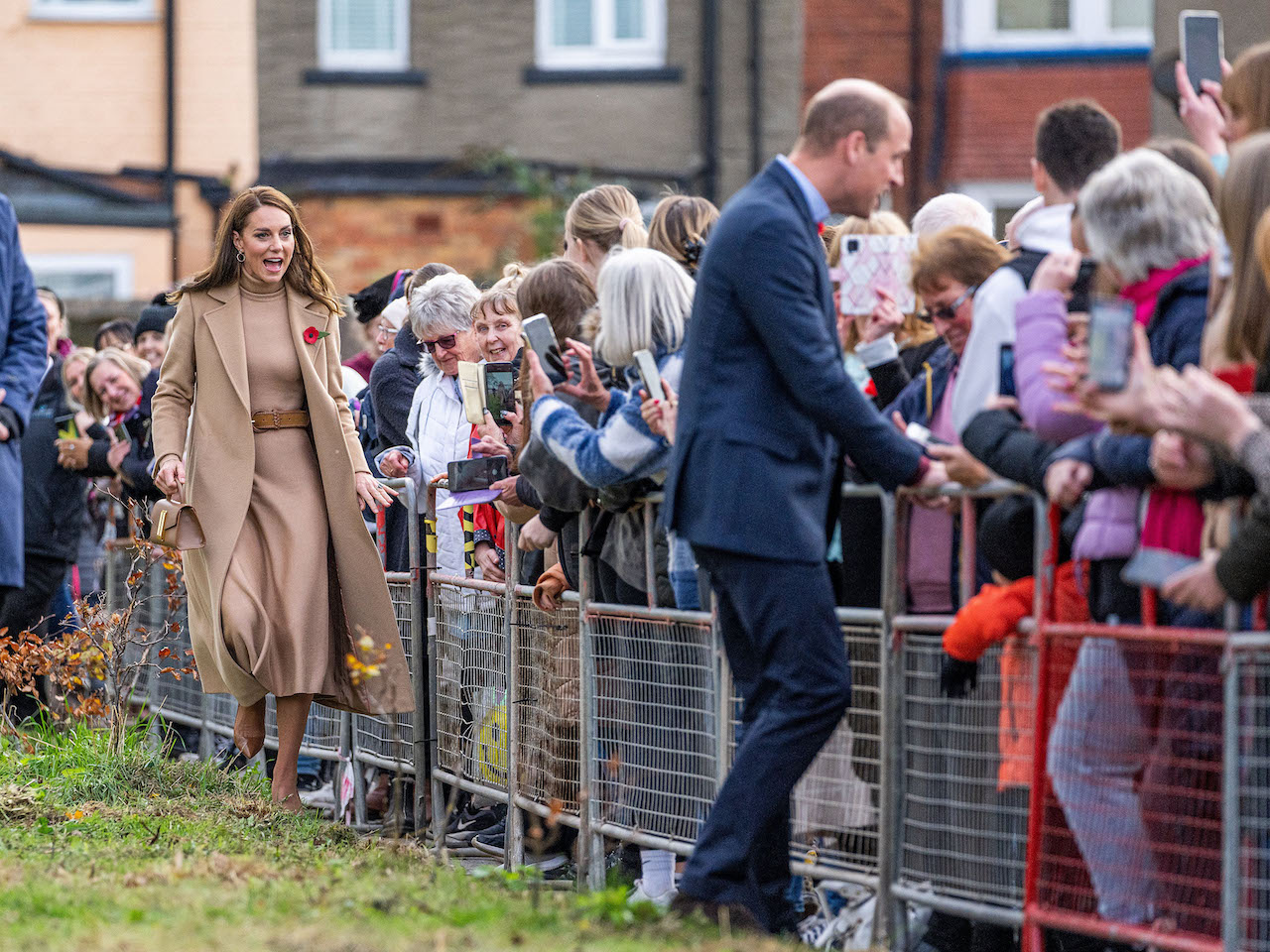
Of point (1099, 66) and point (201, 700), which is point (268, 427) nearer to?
point (201, 700)

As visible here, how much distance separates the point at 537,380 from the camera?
588 centimetres

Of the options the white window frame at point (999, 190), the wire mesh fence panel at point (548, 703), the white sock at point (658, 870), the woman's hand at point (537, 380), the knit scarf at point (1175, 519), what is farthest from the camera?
the white window frame at point (999, 190)

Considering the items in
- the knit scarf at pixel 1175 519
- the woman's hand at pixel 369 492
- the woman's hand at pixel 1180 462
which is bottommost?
the woman's hand at pixel 369 492

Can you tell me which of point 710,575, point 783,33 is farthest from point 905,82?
point 710,575

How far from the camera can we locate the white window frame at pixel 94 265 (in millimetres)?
19109

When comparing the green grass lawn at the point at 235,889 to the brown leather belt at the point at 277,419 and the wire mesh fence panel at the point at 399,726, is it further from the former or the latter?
the brown leather belt at the point at 277,419

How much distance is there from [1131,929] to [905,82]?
15432 millimetres

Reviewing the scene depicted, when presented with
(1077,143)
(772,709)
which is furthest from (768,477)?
(1077,143)

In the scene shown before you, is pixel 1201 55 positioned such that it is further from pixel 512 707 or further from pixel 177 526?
pixel 177 526

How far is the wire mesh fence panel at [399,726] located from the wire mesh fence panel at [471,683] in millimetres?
177

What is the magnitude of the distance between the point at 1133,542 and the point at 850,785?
1.28 m

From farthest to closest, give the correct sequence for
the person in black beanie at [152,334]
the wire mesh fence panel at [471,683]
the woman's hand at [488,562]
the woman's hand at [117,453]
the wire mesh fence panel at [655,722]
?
1. the person in black beanie at [152,334]
2. the woman's hand at [117,453]
3. the woman's hand at [488,562]
4. the wire mesh fence panel at [471,683]
5. the wire mesh fence panel at [655,722]

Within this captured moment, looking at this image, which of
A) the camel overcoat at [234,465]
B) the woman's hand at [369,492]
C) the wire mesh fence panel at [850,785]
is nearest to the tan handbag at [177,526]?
the camel overcoat at [234,465]

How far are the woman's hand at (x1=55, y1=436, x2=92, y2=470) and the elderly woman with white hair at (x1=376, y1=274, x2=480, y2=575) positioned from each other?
281cm
